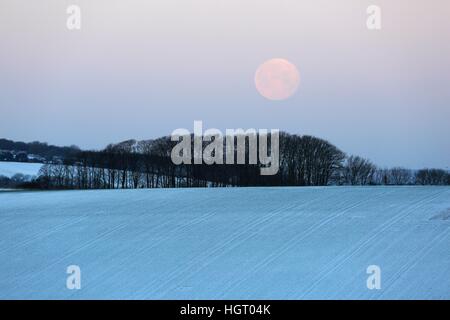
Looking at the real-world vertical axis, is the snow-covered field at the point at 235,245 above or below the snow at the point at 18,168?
below

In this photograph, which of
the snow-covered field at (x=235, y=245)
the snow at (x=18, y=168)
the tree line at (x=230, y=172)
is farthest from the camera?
the snow at (x=18, y=168)

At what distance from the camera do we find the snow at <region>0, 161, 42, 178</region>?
2704 inches

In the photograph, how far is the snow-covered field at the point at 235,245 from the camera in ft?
69.2

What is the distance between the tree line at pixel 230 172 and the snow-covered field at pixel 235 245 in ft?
88.0

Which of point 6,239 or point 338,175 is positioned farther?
point 338,175

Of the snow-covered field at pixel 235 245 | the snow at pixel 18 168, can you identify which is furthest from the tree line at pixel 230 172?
the snow-covered field at pixel 235 245

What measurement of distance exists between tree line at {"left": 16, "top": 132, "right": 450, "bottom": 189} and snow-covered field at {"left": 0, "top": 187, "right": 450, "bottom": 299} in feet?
88.0

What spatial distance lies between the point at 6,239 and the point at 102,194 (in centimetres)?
1039

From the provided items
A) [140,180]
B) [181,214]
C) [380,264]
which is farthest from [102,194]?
[140,180]

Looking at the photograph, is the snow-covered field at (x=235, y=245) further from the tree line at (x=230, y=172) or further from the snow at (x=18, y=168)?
the snow at (x=18, y=168)

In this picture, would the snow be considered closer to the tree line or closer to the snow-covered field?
the tree line
